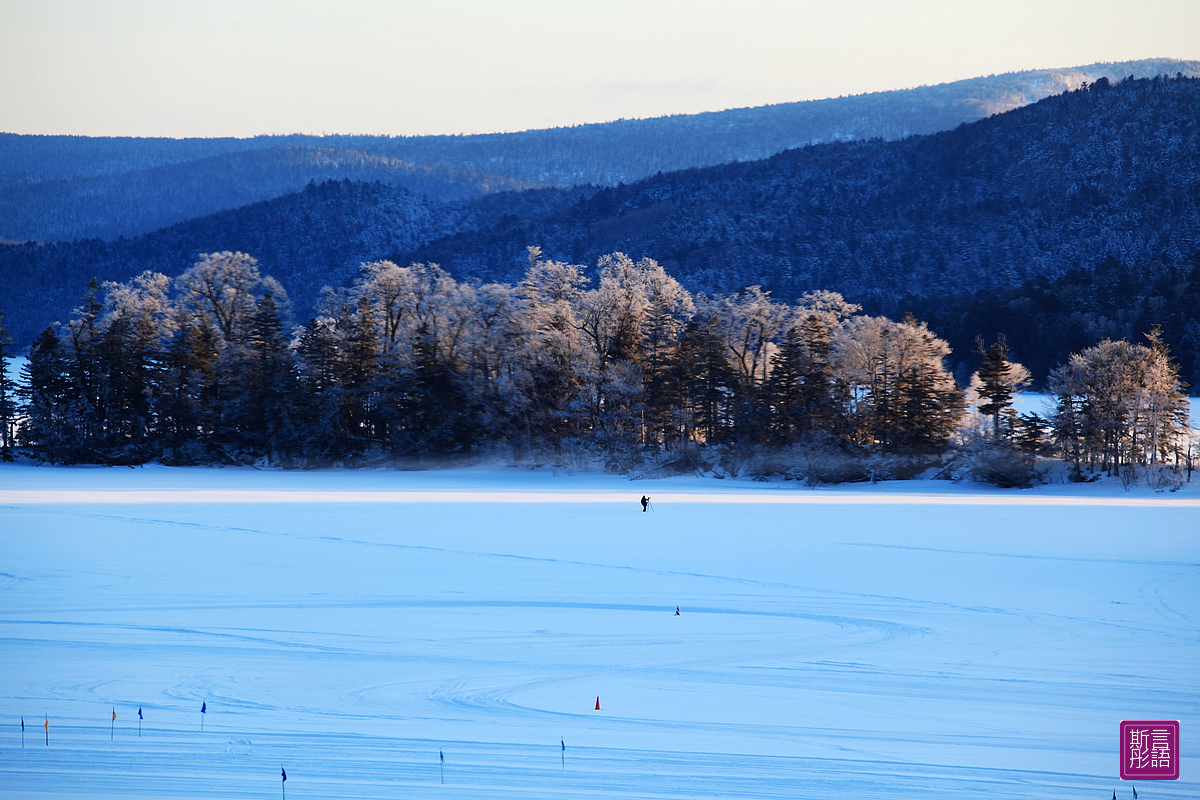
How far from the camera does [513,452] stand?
45969 millimetres

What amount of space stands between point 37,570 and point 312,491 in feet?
58.9

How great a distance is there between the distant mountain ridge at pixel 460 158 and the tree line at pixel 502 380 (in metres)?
99.2

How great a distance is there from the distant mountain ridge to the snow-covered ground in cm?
13243

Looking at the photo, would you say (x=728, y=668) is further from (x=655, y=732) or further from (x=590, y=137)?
(x=590, y=137)

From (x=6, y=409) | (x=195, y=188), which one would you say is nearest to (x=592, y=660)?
(x=6, y=409)

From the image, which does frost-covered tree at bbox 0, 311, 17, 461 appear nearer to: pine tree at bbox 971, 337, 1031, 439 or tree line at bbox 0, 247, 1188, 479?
tree line at bbox 0, 247, 1188, 479

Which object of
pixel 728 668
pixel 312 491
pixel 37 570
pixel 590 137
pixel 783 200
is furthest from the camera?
pixel 590 137

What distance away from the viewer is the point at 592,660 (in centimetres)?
1159

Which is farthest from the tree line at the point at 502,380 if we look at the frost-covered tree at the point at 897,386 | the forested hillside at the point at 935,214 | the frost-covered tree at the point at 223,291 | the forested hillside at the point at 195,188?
the forested hillside at the point at 195,188

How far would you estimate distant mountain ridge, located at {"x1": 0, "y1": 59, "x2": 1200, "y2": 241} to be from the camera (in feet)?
500

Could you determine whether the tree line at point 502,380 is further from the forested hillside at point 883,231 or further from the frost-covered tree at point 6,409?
the forested hillside at point 883,231

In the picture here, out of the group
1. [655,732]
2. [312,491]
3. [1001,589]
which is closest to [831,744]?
[655,732]

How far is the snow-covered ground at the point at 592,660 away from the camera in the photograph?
27.8ft

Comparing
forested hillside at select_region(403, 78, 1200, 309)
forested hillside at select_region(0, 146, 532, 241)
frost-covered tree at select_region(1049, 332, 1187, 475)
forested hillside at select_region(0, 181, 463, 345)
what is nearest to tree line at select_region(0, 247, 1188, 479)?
frost-covered tree at select_region(1049, 332, 1187, 475)
